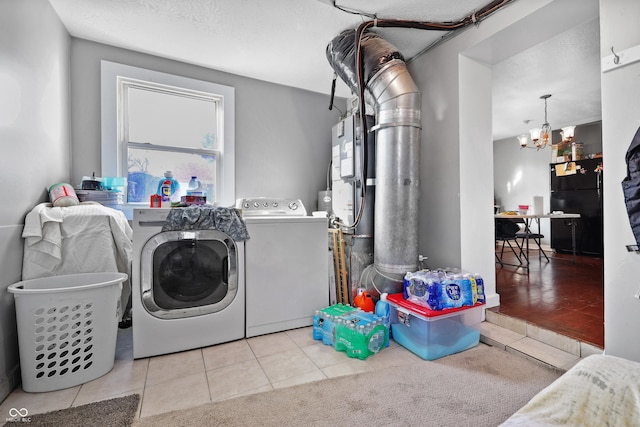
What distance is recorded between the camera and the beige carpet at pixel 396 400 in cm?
125

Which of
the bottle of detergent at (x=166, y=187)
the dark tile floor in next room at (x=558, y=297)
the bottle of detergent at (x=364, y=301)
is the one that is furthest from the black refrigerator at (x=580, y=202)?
the bottle of detergent at (x=166, y=187)

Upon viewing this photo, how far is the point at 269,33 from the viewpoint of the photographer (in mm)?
2328

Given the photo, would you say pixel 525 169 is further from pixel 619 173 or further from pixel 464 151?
pixel 619 173

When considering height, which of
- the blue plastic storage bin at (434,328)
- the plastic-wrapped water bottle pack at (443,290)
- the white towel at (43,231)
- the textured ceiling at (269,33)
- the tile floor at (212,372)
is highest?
the textured ceiling at (269,33)

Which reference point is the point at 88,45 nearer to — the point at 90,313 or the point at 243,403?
the point at 90,313

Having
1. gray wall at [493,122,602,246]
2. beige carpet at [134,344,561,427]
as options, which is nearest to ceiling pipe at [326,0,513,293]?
beige carpet at [134,344,561,427]

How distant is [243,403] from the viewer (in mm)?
1377

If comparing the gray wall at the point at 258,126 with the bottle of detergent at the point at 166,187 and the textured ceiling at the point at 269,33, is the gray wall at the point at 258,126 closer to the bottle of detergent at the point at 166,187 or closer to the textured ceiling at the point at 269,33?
the textured ceiling at the point at 269,33

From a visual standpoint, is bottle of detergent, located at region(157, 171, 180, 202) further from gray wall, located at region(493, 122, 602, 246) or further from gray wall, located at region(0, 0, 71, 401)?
gray wall, located at region(493, 122, 602, 246)

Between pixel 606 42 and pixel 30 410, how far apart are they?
130 inches

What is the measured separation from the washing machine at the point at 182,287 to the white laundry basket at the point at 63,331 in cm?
17

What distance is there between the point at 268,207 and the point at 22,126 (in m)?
1.57

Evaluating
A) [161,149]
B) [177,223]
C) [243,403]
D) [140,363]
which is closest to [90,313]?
[140,363]

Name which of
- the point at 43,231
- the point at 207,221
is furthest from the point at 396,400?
the point at 43,231
